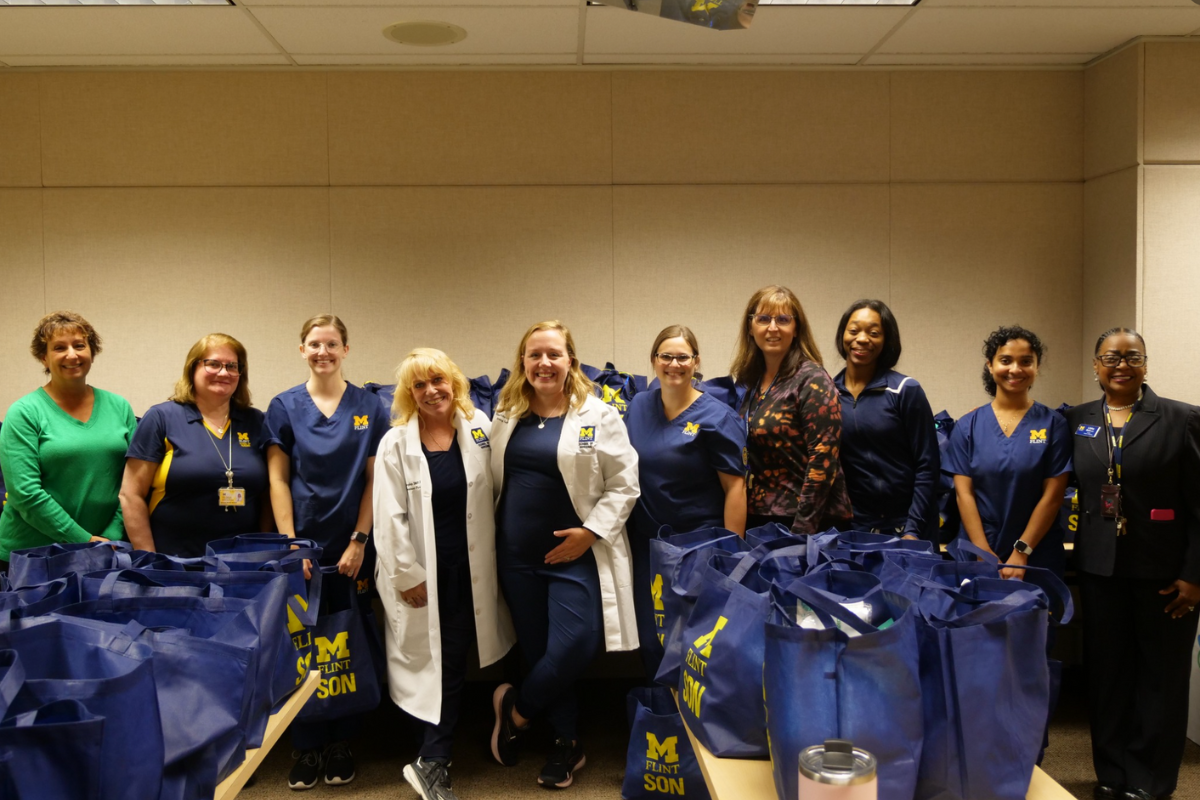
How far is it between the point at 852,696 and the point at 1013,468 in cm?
210

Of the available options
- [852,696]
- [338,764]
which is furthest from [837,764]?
[338,764]

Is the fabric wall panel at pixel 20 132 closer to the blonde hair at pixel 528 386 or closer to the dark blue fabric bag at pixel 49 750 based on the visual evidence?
the blonde hair at pixel 528 386

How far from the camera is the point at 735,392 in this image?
3.35 m

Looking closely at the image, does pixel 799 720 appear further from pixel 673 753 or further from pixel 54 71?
pixel 54 71

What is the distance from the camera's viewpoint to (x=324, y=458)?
10.8ft

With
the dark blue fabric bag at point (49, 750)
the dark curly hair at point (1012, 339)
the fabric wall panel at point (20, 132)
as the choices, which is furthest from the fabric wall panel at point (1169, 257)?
the fabric wall panel at point (20, 132)

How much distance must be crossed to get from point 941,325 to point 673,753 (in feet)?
9.23

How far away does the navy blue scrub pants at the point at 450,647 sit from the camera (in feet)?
10.5

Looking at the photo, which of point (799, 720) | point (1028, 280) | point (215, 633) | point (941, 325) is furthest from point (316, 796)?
point (1028, 280)

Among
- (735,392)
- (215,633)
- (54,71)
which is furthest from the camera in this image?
(54,71)

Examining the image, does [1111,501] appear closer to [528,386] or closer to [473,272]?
[528,386]

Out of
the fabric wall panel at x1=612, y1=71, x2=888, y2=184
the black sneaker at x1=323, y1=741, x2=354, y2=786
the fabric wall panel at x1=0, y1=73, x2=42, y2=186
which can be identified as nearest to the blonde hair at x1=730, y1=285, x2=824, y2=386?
the fabric wall panel at x1=612, y1=71, x2=888, y2=184

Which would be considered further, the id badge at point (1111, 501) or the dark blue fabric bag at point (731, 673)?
the id badge at point (1111, 501)

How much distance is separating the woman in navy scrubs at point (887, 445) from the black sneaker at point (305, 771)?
2234 millimetres
